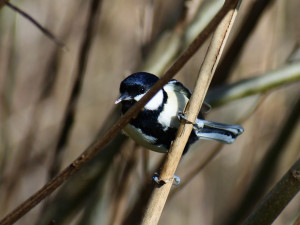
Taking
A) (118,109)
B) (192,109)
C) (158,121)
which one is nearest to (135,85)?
(158,121)

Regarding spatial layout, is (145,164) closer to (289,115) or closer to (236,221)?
(236,221)

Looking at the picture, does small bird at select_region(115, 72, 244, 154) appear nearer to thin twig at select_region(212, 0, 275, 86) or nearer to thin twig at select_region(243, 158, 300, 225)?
thin twig at select_region(212, 0, 275, 86)

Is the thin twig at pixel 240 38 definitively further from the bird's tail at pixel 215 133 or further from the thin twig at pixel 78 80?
the thin twig at pixel 78 80

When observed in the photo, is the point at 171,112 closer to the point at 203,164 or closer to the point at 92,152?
the point at 203,164

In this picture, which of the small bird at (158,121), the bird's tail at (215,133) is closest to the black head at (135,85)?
the small bird at (158,121)

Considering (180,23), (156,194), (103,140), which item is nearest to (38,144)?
(180,23)
